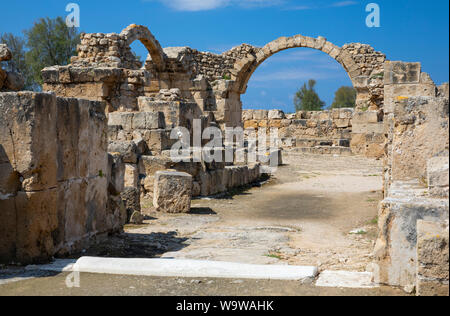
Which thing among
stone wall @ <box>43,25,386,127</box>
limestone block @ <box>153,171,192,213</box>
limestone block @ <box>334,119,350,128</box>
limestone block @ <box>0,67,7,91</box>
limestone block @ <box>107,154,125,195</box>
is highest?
stone wall @ <box>43,25,386,127</box>

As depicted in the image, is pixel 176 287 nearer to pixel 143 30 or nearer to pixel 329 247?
pixel 329 247

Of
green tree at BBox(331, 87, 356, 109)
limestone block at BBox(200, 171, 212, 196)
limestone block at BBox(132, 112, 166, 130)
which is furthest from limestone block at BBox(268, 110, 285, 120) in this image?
green tree at BBox(331, 87, 356, 109)

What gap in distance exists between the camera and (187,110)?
38.4 feet

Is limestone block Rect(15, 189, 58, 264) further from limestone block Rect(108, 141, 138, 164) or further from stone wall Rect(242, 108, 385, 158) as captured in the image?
stone wall Rect(242, 108, 385, 158)

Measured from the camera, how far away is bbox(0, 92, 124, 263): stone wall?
14.3ft

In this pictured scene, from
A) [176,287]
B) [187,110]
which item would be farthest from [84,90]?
[176,287]

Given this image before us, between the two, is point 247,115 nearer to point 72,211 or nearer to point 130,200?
point 130,200

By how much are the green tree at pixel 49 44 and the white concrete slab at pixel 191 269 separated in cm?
2870

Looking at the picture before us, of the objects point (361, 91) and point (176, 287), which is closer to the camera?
point (176, 287)

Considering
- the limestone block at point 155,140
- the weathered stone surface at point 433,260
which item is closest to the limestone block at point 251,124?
the limestone block at point 155,140

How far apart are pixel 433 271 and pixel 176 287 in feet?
5.81

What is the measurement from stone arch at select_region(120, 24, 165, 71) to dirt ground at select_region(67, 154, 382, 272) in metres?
7.04

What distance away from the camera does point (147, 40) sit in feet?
57.4

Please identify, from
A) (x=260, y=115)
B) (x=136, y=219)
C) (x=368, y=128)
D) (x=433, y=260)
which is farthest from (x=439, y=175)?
(x=260, y=115)
